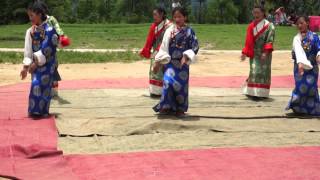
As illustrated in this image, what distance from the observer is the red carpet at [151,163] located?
4.93 meters

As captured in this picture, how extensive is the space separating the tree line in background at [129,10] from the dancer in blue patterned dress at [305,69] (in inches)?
1372

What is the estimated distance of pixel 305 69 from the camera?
7648 mm

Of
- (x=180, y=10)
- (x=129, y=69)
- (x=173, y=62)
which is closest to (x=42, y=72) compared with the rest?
(x=173, y=62)

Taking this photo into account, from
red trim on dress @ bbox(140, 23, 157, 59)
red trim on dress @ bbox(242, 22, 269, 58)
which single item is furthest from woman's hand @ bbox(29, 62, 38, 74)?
red trim on dress @ bbox(242, 22, 269, 58)

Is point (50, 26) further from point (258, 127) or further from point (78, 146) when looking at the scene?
point (258, 127)

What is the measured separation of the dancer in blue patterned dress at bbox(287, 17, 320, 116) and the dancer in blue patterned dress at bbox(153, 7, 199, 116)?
1.36m

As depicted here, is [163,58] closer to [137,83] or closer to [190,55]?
[190,55]

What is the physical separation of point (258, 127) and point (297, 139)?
0.70 metres

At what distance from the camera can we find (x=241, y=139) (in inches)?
248

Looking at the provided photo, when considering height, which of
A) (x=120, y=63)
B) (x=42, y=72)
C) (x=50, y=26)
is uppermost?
(x=50, y=26)

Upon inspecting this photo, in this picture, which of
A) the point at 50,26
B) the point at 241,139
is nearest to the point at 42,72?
the point at 50,26

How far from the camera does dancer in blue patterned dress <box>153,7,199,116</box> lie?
7461 millimetres

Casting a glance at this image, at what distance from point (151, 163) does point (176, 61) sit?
2428 millimetres

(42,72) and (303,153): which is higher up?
(42,72)
